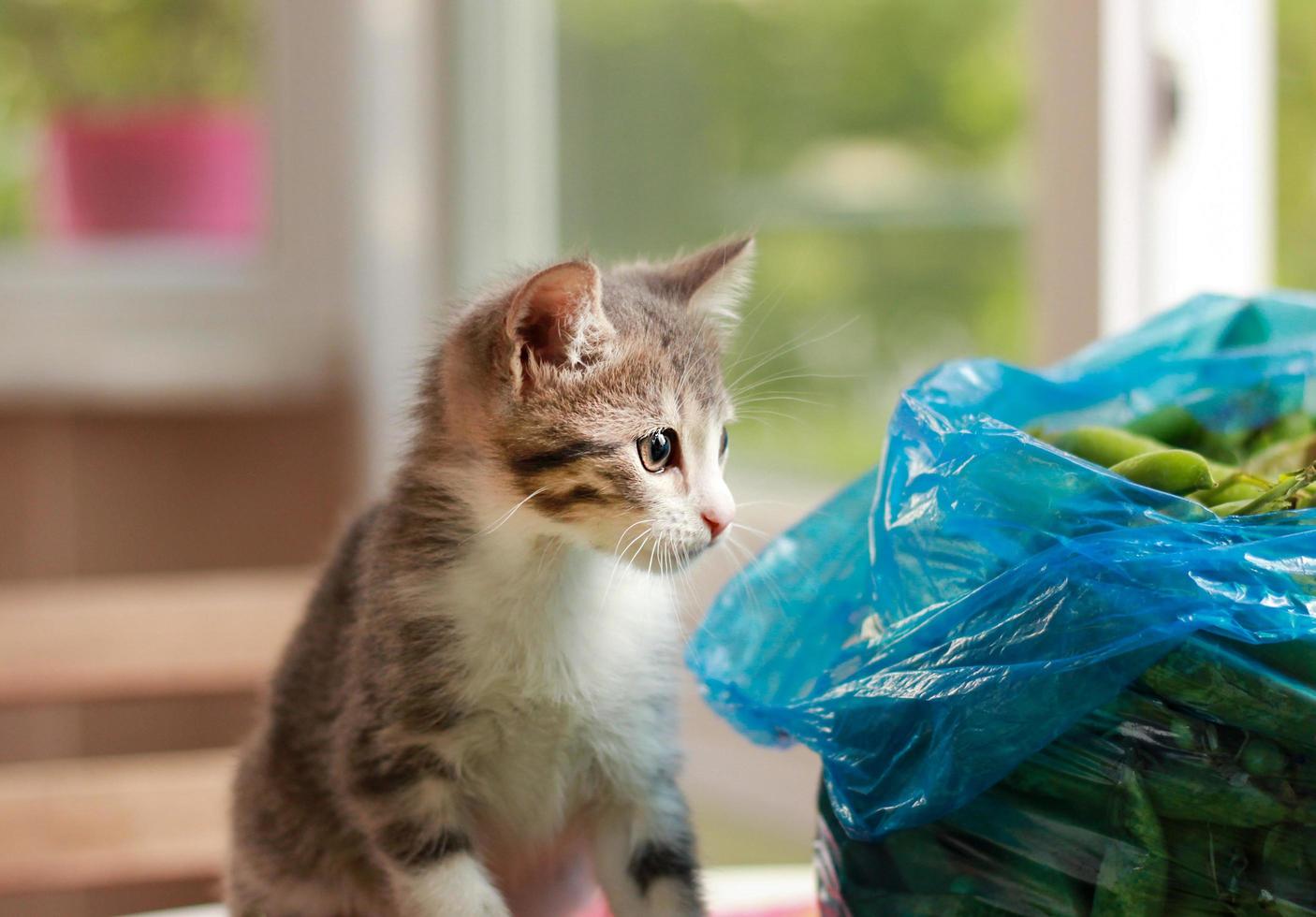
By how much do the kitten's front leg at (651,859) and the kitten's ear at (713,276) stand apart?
0.30 meters

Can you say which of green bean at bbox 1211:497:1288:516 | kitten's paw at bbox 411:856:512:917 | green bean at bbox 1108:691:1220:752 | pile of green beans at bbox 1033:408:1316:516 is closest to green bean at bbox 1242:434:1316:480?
pile of green beans at bbox 1033:408:1316:516

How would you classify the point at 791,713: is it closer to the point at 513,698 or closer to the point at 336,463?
the point at 513,698

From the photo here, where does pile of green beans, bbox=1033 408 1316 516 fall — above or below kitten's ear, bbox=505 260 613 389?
below

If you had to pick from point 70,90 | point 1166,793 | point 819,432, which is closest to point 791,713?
point 1166,793

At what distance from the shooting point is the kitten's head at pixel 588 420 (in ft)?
2.52

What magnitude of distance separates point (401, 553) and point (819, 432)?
1.11 m

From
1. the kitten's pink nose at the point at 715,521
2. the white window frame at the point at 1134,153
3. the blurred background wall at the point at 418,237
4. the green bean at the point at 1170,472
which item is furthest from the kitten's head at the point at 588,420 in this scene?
the white window frame at the point at 1134,153

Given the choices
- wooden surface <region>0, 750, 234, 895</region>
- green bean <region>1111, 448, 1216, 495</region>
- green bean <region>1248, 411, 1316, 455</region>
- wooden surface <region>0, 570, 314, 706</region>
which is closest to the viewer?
green bean <region>1111, 448, 1216, 495</region>

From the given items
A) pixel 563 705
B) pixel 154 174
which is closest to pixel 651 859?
pixel 563 705

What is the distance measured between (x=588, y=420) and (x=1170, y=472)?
0.30m

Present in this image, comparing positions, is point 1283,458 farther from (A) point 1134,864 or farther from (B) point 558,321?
(B) point 558,321

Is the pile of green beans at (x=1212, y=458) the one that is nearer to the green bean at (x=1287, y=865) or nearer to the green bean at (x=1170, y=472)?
the green bean at (x=1170, y=472)

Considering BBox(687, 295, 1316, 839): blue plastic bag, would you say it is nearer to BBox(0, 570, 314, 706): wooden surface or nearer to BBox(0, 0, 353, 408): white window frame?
BBox(0, 570, 314, 706): wooden surface

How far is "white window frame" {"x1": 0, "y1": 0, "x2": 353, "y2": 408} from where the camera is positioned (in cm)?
242
